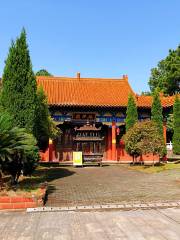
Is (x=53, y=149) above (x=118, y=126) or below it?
below

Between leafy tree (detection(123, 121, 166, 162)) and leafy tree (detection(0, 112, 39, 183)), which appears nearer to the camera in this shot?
leafy tree (detection(0, 112, 39, 183))

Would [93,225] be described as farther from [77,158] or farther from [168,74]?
[168,74]

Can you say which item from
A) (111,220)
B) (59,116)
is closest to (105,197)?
(111,220)

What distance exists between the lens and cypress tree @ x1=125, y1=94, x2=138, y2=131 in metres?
23.7

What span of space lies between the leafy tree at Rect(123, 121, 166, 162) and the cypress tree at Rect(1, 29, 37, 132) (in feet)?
28.2

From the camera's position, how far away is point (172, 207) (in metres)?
→ 7.66

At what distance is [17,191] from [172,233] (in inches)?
194

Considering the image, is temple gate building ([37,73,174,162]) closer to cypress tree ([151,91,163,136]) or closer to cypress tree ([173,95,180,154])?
cypress tree ([173,95,180,154])

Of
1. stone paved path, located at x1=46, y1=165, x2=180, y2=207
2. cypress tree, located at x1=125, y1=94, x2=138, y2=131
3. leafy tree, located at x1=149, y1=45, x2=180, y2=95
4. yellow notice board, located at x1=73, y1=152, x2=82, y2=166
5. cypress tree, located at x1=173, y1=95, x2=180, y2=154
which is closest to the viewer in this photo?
stone paved path, located at x1=46, y1=165, x2=180, y2=207

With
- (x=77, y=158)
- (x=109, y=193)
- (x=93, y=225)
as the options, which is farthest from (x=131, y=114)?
(x=93, y=225)

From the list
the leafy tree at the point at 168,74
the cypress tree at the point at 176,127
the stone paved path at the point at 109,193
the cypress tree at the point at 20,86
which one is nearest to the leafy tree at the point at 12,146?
the stone paved path at the point at 109,193

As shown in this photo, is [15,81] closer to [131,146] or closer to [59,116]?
[131,146]

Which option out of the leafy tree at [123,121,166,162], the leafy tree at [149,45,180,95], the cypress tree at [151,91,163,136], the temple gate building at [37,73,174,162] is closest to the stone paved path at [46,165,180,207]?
the leafy tree at [123,121,166,162]

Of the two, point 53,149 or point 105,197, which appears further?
point 53,149
